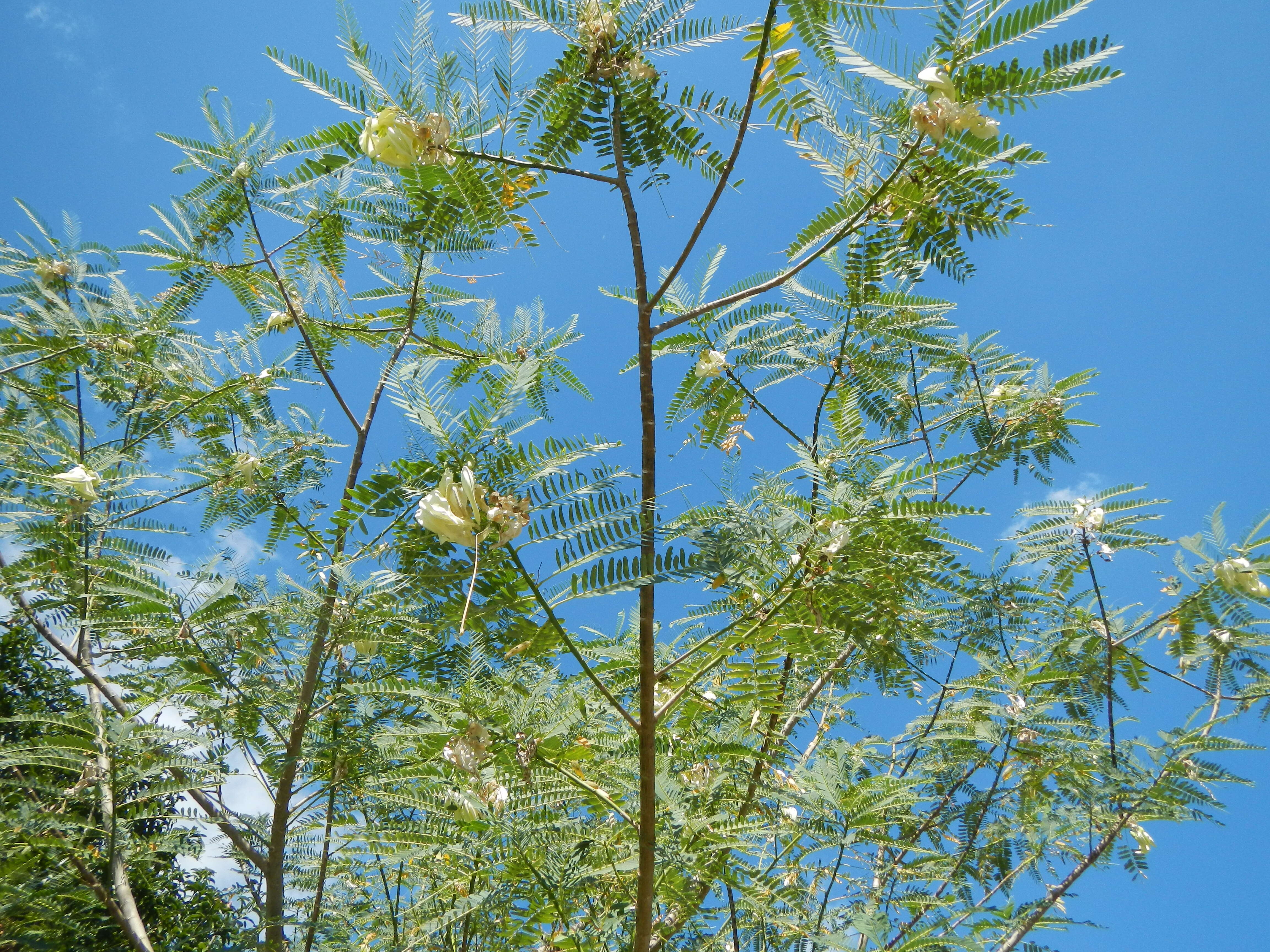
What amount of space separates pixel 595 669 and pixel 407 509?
1.94 ft

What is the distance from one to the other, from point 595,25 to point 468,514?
3.37 ft

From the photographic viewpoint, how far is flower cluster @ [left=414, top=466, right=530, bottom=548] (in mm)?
1084

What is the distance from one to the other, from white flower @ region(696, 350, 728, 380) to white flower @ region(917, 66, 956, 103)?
4.29ft

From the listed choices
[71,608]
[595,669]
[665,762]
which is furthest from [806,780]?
[71,608]

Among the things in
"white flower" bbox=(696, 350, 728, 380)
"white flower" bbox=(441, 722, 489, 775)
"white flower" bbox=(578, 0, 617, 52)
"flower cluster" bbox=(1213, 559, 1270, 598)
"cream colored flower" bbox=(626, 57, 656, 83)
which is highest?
"white flower" bbox=(696, 350, 728, 380)

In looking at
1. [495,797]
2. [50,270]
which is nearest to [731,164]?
[495,797]

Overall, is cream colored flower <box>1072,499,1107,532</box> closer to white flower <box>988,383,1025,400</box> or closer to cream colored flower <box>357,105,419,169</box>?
white flower <box>988,383,1025,400</box>

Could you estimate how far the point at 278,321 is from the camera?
311cm

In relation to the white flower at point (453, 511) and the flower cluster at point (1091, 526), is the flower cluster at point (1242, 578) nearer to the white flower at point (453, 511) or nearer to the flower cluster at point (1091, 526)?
the flower cluster at point (1091, 526)

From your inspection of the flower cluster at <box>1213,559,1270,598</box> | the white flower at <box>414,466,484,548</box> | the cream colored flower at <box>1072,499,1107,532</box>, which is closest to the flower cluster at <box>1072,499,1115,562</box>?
the cream colored flower at <box>1072,499,1107,532</box>

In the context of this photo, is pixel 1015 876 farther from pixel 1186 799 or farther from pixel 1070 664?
pixel 1070 664

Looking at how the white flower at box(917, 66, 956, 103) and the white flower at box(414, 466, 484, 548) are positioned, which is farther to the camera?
the white flower at box(917, 66, 956, 103)

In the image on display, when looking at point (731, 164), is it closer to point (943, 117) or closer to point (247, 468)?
point (943, 117)

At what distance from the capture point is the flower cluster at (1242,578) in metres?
2.15
